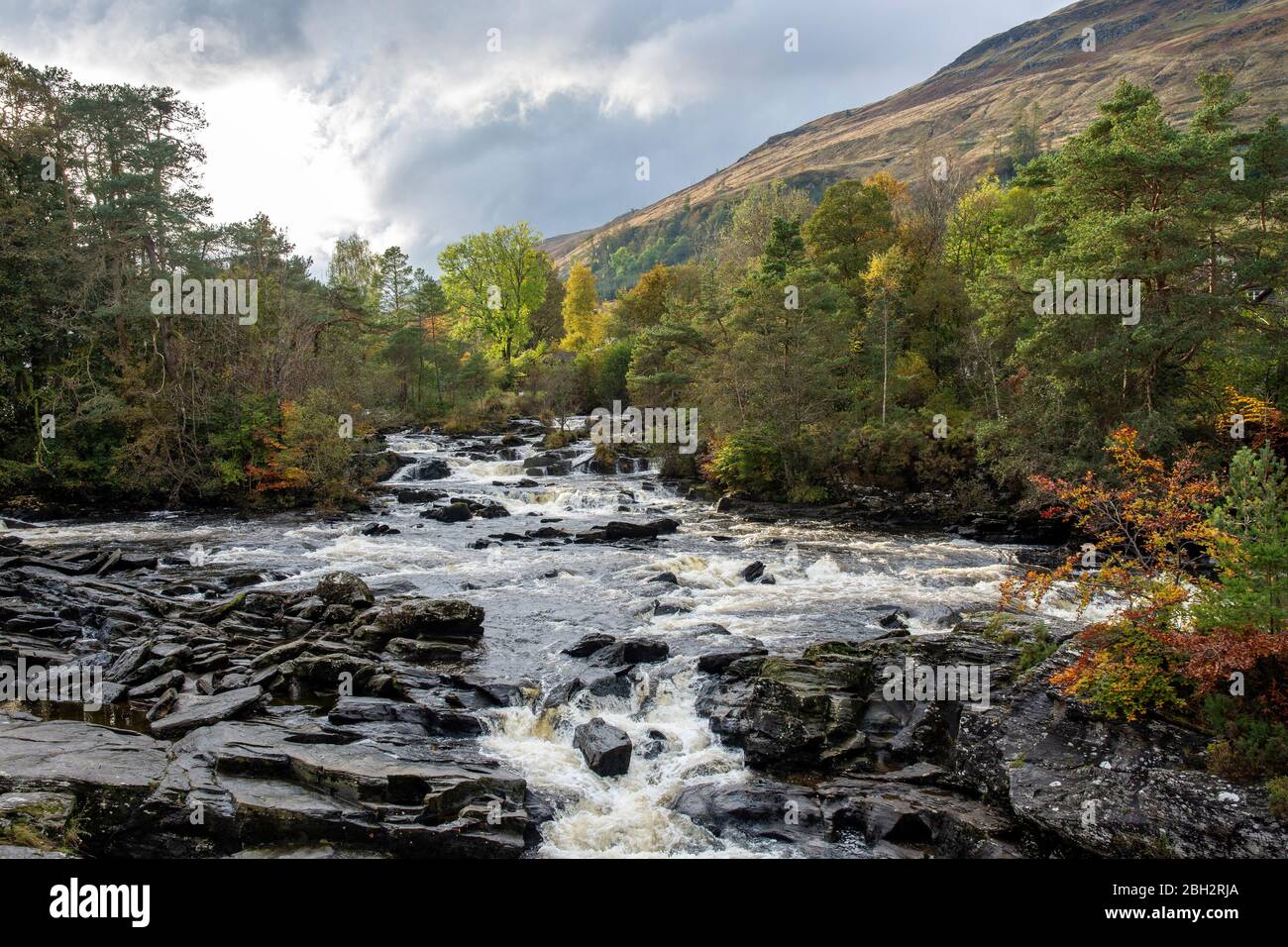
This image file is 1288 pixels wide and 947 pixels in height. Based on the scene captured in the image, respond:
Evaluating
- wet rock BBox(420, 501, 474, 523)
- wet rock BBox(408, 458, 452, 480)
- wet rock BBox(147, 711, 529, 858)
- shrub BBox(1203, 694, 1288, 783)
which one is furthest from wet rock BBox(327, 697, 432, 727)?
wet rock BBox(408, 458, 452, 480)

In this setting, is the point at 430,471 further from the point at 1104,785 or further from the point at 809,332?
the point at 1104,785

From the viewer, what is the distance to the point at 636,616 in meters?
17.2

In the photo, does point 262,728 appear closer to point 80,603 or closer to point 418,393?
point 80,603

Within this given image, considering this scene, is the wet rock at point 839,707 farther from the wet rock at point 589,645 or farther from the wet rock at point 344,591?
the wet rock at point 344,591

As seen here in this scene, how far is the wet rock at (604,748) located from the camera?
977cm

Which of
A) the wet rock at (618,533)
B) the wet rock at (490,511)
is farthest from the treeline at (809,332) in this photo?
the wet rock at (618,533)

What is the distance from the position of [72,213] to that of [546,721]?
33160mm

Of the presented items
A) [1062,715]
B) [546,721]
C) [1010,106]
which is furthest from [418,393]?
[1010,106]

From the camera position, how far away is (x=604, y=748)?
990 centimetres

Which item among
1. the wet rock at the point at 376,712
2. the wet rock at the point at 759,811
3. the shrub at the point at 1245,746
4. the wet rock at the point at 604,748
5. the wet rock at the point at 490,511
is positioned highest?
the wet rock at the point at 490,511

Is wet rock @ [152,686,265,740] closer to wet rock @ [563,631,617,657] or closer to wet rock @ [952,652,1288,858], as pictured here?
wet rock @ [563,631,617,657]

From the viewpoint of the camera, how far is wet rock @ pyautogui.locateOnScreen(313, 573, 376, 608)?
16.6 metres

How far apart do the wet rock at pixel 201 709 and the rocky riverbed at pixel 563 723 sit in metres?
0.04

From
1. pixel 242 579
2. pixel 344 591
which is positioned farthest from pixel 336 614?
pixel 242 579
